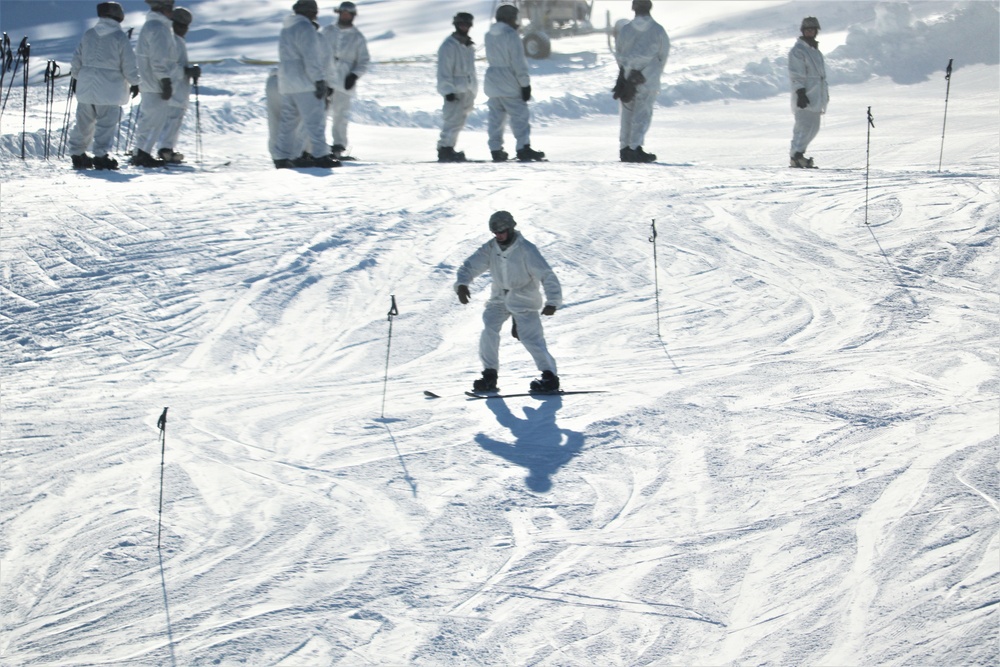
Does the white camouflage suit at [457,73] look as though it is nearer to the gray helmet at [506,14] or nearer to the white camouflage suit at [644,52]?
the gray helmet at [506,14]

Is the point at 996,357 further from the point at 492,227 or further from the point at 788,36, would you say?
the point at 788,36

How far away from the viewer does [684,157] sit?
17.4m

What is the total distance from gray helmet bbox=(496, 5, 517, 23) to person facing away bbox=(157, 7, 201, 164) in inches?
139

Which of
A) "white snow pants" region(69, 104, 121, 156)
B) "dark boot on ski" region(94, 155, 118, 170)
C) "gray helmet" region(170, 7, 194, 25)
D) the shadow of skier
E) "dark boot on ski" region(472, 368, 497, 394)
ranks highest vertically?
"gray helmet" region(170, 7, 194, 25)

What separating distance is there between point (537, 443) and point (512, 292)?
1251 millimetres

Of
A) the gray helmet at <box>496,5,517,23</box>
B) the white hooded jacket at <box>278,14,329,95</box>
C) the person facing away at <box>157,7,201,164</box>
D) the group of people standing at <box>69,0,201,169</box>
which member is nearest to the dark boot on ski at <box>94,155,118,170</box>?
the group of people standing at <box>69,0,201,169</box>

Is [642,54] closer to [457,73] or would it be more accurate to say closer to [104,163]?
[457,73]

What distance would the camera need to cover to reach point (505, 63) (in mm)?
14297

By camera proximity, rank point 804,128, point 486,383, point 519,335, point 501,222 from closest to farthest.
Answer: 1. point 501,222
2. point 519,335
3. point 486,383
4. point 804,128

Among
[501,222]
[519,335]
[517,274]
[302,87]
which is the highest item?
[302,87]

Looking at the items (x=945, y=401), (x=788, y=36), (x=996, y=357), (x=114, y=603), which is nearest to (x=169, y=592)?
(x=114, y=603)

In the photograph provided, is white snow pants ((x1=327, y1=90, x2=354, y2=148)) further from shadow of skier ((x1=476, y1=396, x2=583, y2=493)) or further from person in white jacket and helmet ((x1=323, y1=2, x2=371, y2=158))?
shadow of skier ((x1=476, y1=396, x2=583, y2=493))

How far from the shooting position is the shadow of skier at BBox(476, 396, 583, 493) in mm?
7637

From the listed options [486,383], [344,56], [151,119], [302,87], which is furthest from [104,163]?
[486,383]
